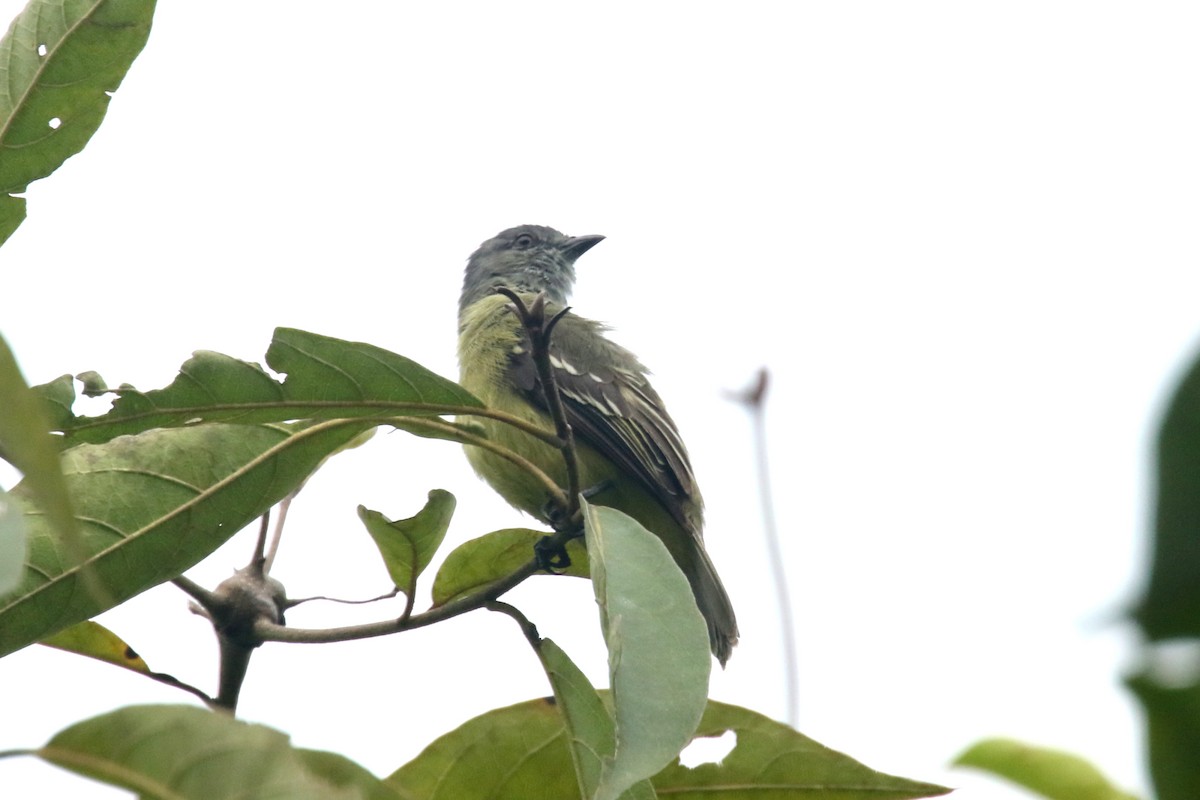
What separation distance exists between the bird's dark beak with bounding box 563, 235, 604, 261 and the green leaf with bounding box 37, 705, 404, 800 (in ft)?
23.9

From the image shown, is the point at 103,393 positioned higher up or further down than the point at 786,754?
higher up

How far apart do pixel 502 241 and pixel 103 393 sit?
21.2 ft

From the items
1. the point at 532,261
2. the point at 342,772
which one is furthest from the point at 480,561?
the point at 532,261

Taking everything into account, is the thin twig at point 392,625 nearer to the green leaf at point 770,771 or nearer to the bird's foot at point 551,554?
the bird's foot at point 551,554

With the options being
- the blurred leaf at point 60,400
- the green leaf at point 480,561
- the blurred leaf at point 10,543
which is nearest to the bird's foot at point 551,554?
the green leaf at point 480,561

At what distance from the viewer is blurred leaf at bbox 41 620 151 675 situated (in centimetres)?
287

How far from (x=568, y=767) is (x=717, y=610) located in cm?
311

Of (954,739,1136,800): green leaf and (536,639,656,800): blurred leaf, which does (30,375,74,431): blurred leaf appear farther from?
(954,739,1136,800): green leaf

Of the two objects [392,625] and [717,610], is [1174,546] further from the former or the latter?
[717,610]

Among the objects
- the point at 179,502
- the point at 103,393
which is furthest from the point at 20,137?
the point at 179,502

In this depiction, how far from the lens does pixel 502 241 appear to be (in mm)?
9000

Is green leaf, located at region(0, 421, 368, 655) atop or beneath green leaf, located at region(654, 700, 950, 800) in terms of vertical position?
atop

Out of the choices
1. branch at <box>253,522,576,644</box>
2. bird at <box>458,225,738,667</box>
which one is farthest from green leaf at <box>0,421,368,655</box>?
bird at <box>458,225,738,667</box>

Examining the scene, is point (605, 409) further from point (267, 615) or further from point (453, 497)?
point (267, 615)
